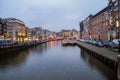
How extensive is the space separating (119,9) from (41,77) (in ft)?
148

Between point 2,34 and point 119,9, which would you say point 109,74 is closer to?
point 119,9

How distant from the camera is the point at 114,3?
A: 70250 millimetres

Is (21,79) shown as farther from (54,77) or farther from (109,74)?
(109,74)

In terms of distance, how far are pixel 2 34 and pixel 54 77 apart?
93.1 m

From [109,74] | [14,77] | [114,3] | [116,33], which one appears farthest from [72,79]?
[114,3]

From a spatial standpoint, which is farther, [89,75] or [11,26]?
[11,26]

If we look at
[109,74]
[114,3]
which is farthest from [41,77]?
[114,3]

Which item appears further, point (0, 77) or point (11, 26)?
point (11, 26)

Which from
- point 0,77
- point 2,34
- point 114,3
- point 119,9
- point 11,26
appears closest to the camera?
point 0,77

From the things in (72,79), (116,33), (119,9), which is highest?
(119,9)

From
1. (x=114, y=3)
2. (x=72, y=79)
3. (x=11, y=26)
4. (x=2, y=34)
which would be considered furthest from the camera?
(x=11, y=26)

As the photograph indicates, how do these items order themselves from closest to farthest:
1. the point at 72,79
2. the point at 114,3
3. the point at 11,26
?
1. the point at 72,79
2. the point at 114,3
3. the point at 11,26

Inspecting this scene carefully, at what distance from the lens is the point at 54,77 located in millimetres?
27000

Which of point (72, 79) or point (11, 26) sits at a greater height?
point (11, 26)
